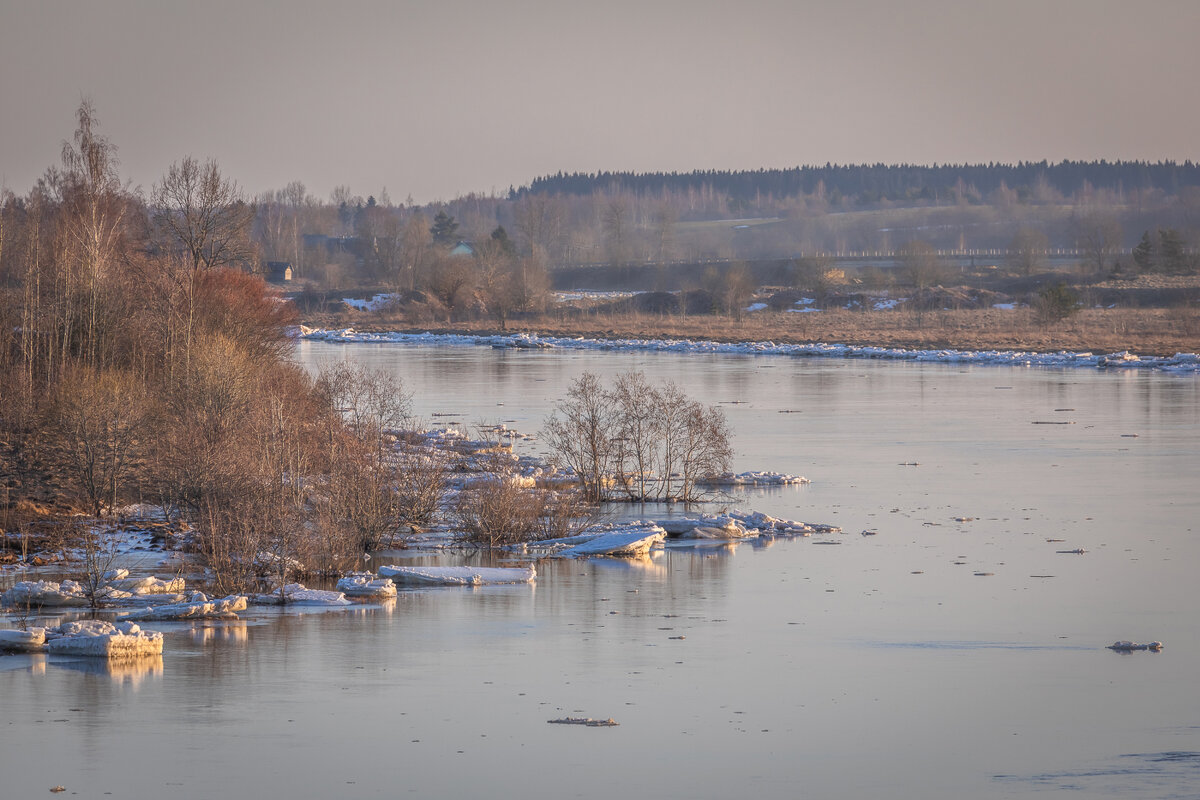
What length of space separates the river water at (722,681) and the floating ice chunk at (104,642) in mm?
163

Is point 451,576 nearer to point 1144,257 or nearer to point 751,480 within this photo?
point 751,480

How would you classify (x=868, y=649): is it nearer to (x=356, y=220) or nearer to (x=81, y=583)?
(x=81, y=583)

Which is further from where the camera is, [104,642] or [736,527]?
[736,527]

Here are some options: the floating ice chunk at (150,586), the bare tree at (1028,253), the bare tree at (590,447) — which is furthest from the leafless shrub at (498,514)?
the bare tree at (1028,253)

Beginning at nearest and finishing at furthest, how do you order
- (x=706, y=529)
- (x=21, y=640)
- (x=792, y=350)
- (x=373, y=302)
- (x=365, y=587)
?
(x=21, y=640), (x=365, y=587), (x=706, y=529), (x=792, y=350), (x=373, y=302)

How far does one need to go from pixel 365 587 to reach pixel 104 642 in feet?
9.77

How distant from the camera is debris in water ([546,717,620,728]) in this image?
9422 millimetres

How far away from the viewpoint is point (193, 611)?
12.5 meters

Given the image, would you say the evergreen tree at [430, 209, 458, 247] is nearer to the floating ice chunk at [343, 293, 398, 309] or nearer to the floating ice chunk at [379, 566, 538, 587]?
the floating ice chunk at [343, 293, 398, 309]

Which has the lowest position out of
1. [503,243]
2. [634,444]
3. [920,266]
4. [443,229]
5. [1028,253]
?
[634,444]

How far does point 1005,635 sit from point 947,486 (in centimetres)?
926

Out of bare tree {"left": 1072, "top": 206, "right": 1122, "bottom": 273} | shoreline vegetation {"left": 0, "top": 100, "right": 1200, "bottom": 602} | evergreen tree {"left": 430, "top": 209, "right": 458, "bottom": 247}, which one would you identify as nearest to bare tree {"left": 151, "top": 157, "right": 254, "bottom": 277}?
shoreline vegetation {"left": 0, "top": 100, "right": 1200, "bottom": 602}

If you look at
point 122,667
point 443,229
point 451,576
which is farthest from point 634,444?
point 443,229

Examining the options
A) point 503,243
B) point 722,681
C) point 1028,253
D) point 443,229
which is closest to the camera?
point 722,681
